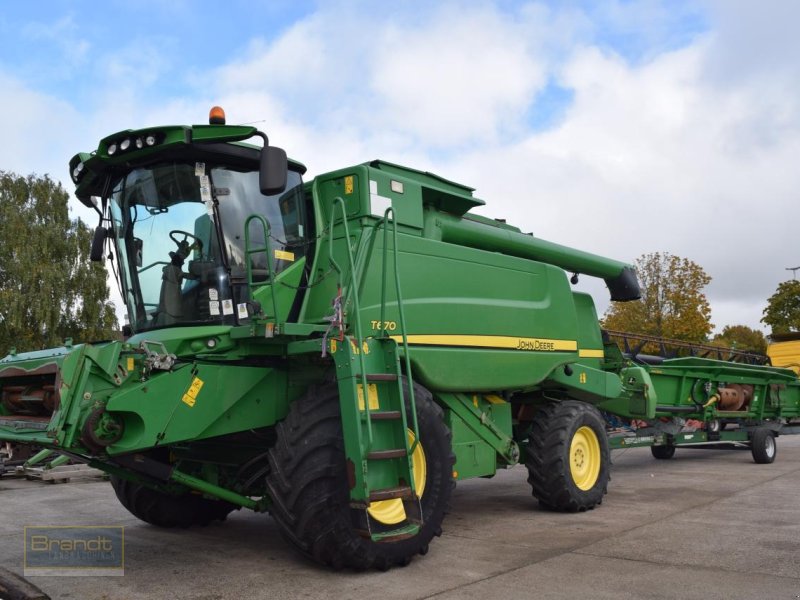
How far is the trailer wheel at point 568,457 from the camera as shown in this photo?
23.5 feet

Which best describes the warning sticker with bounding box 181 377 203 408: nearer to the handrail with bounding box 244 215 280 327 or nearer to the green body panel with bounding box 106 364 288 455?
the green body panel with bounding box 106 364 288 455

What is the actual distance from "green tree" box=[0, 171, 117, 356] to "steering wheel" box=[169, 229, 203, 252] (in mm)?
26097

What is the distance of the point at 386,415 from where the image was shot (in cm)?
493

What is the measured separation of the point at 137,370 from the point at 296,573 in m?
1.78

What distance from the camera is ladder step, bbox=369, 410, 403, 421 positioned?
4828mm

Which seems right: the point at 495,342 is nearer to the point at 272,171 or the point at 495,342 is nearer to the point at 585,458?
the point at 585,458

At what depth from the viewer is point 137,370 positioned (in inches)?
189

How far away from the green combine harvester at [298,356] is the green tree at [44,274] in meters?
25.8

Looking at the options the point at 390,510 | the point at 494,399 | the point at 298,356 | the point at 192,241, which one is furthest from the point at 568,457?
the point at 192,241

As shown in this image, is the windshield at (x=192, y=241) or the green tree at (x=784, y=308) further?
the green tree at (x=784, y=308)

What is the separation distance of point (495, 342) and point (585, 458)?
201 centimetres

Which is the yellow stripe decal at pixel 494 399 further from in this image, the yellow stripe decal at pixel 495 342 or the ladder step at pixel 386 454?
the ladder step at pixel 386 454

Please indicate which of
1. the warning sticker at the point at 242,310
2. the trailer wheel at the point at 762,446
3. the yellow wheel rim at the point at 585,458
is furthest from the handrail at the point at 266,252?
the trailer wheel at the point at 762,446

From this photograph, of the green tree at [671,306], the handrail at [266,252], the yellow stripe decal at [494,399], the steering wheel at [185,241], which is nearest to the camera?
the handrail at [266,252]
